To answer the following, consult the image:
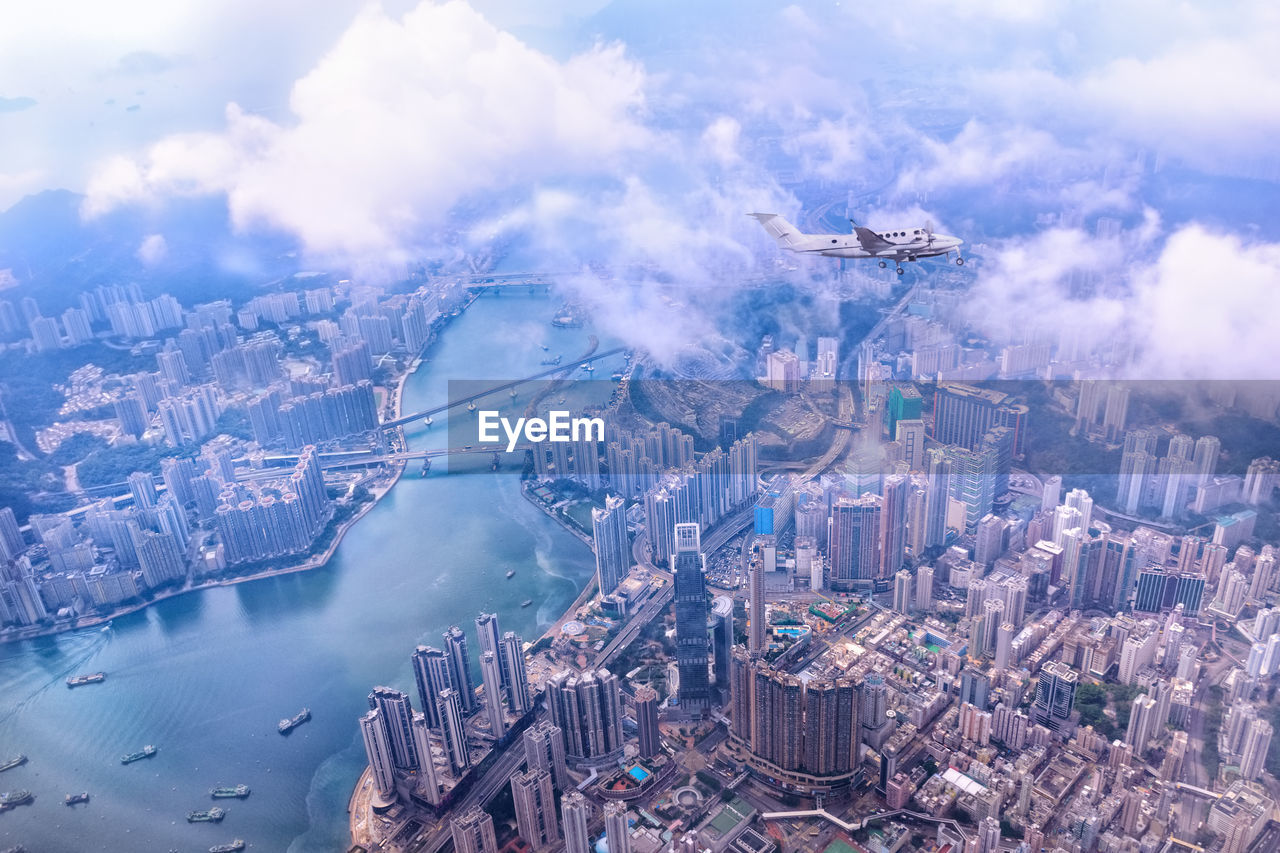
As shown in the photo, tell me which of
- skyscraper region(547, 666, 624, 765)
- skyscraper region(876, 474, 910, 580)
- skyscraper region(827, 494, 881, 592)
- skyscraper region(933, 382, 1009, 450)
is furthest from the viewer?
skyscraper region(933, 382, 1009, 450)

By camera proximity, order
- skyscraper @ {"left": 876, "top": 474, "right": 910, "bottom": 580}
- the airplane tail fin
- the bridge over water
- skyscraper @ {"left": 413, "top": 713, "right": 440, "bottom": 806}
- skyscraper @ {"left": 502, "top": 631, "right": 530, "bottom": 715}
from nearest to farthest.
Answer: the airplane tail fin < skyscraper @ {"left": 413, "top": 713, "right": 440, "bottom": 806} < skyscraper @ {"left": 502, "top": 631, "right": 530, "bottom": 715} < skyscraper @ {"left": 876, "top": 474, "right": 910, "bottom": 580} < the bridge over water

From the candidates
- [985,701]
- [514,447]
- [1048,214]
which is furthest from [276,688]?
[1048,214]

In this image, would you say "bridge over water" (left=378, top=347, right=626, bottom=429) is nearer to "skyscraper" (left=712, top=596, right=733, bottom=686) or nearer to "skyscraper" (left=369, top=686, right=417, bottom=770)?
"skyscraper" (left=712, top=596, right=733, bottom=686)

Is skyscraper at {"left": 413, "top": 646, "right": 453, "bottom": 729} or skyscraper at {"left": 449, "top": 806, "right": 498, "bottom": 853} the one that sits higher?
skyscraper at {"left": 413, "top": 646, "right": 453, "bottom": 729}

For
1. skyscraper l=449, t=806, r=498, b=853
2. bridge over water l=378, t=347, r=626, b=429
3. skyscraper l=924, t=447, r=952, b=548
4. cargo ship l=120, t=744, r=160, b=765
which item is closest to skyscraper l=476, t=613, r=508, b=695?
skyscraper l=449, t=806, r=498, b=853

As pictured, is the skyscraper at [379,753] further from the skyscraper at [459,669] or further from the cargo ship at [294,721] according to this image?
the cargo ship at [294,721]

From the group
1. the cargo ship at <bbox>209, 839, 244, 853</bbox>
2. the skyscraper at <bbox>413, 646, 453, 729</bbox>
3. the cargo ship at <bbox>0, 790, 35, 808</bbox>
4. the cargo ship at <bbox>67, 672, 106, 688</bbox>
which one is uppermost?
the skyscraper at <bbox>413, 646, 453, 729</bbox>
